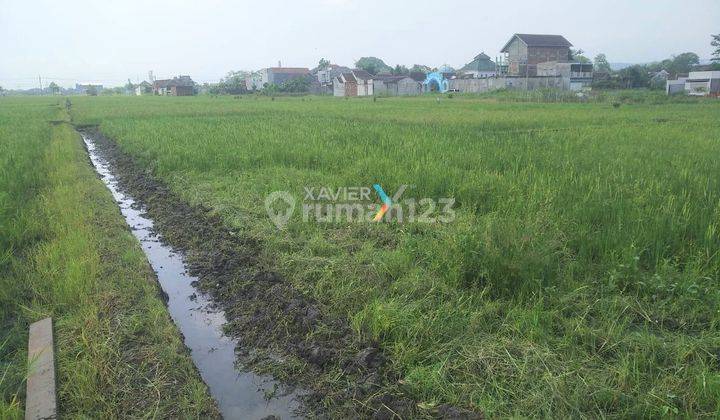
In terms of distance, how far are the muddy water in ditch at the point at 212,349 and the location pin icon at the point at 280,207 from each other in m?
1.17

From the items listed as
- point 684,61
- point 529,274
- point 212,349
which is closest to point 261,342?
point 212,349

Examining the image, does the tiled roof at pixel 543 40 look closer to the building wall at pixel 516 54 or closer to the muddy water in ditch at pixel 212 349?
the building wall at pixel 516 54

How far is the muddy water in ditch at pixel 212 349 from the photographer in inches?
111

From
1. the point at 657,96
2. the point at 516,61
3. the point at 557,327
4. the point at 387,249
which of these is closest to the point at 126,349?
the point at 387,249

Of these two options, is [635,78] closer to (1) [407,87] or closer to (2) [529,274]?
(1) [407,87]

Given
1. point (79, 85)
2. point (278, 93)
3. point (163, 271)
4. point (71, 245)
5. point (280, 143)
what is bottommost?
point (163, 271)

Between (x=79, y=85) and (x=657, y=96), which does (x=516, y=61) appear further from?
(x=79, y=85)

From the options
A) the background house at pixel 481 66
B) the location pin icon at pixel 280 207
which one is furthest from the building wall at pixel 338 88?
the location pin icon at pixel 280 207

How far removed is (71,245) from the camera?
461cm

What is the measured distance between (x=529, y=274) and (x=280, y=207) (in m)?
3.37

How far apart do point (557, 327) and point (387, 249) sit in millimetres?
1819

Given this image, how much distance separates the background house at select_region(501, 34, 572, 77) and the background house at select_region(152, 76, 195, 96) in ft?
139

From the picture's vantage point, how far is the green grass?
2.70 meters

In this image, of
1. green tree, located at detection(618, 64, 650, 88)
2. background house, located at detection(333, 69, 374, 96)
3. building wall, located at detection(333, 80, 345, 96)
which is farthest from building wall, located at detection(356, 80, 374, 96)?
green tree, located at detection(618, 64, 650, 88)
